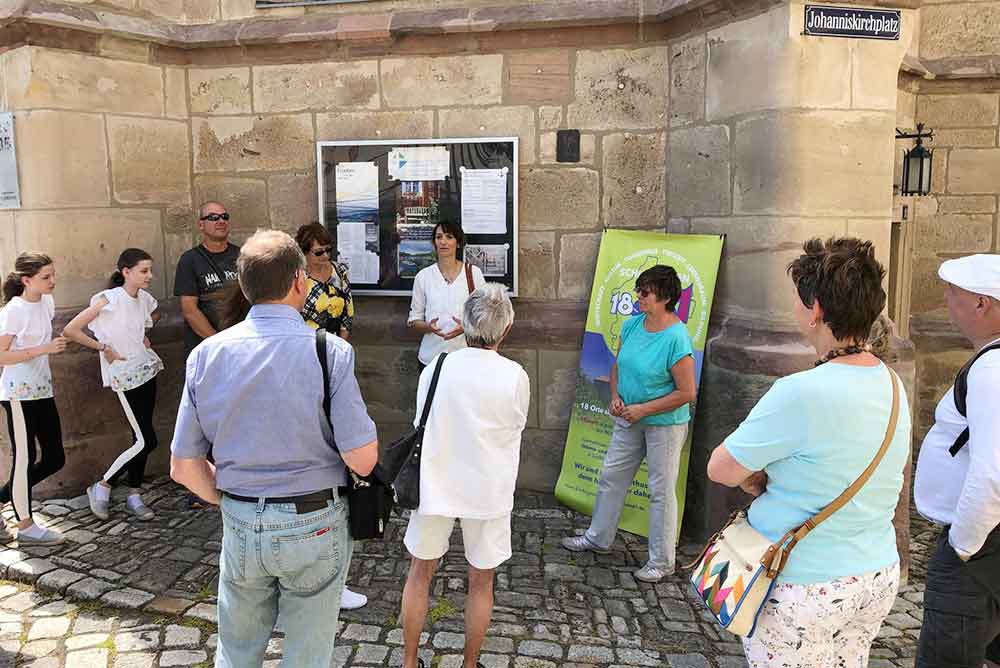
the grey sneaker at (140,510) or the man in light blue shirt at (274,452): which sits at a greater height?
the man in light blue shirt at (274,452)

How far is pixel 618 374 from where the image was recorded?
429 centimetres

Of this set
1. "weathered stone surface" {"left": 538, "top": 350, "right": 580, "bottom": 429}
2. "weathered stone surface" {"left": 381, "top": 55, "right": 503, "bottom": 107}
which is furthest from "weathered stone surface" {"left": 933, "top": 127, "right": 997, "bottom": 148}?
"weathered stone surface" {"left": 381, "top": 55, "right": 503, "bottom": 107}

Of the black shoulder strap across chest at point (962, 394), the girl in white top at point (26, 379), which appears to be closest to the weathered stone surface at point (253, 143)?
the girl in white top at point (26, 379)

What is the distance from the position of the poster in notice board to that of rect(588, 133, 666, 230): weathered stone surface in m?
0.63

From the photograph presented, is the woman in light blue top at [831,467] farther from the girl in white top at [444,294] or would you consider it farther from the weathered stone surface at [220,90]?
the weathered stone surface at [220,90]

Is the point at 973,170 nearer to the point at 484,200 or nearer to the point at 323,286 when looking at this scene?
the point at 484,200

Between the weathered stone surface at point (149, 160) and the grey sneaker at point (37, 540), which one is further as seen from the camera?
the weathered stone surface at point (149, 160)

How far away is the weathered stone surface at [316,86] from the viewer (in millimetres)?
5441

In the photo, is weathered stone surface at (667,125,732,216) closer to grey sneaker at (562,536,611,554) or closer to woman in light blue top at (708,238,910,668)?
grey sneaker at (562,536,611,554)

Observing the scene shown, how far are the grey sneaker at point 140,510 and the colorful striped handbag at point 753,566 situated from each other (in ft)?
12.8

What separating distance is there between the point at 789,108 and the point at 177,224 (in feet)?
14.2

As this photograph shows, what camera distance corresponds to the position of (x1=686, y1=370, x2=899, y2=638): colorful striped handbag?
1.96m

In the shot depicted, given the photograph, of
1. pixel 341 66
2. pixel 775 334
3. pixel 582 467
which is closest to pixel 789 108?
pixel 775 334

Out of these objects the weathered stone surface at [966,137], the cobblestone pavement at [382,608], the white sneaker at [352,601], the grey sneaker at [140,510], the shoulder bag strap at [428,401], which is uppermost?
the weathered stone surface at [966,137]
